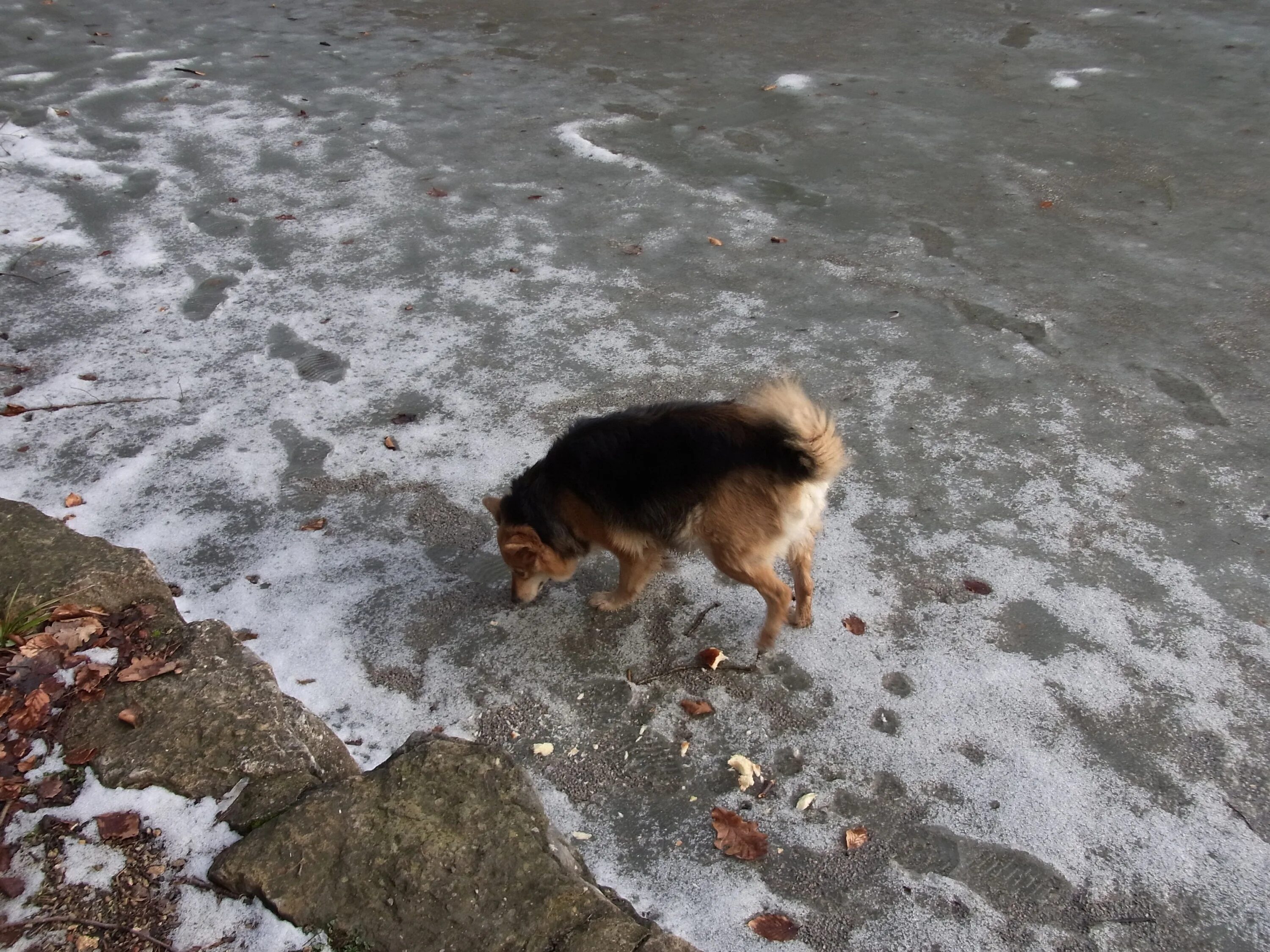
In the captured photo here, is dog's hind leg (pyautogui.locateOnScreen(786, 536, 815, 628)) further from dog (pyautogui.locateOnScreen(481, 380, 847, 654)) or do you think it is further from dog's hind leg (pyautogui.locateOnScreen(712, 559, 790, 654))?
dog's hind leg (pyautogui.locateOnScreen(712, 559, 790, 654))

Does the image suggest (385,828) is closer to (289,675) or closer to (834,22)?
(289,675)

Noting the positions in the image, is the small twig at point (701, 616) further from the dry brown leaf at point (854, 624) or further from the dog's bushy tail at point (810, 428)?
the dog's bushy tail at point (810, 428)

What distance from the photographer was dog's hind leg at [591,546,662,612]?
10.8ft

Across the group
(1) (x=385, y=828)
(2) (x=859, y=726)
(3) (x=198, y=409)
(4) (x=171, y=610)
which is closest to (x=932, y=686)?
(2) (x=859, y=726)

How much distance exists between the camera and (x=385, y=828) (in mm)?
2035

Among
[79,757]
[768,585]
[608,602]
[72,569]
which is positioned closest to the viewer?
[79,757]

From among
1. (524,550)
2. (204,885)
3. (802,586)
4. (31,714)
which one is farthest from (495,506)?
(204,885)

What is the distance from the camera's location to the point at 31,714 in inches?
92.4

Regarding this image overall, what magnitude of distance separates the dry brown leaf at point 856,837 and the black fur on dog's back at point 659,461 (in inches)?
42.5

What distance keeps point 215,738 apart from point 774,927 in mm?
1557

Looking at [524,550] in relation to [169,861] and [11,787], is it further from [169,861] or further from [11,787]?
[11,787]

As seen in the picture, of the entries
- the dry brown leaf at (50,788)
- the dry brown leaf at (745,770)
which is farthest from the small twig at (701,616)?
the dry brown leaf at (50,788)

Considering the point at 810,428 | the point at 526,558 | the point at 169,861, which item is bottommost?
the point at 526,558

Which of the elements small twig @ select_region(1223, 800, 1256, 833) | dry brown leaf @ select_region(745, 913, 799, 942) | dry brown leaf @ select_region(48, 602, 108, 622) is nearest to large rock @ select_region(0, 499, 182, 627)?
dry brown leaf @ select_region(48, 602, 108, 622)
